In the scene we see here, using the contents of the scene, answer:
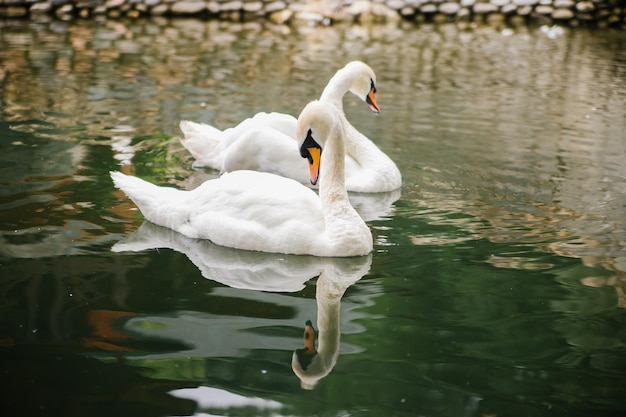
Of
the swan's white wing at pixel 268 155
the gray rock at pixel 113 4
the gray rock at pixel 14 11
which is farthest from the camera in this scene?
the gray rock at pixel 113 4

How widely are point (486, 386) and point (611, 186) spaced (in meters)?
4.05

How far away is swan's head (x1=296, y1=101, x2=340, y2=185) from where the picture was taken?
19.8 feet

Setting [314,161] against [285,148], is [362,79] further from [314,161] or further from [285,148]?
[314,161]

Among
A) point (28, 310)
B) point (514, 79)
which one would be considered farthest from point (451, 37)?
point (28, 310)

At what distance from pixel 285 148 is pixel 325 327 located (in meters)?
3.09

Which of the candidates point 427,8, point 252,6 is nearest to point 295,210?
point 252,6

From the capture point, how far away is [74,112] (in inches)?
409

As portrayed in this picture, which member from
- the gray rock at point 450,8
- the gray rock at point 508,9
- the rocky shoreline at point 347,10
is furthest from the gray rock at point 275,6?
the gray rock at point 508,9

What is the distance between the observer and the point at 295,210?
6.03 metres

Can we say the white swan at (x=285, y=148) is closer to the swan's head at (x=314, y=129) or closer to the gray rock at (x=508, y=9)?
the swan's head at (x=314, y=129)

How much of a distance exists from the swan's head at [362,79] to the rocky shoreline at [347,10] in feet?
44.2

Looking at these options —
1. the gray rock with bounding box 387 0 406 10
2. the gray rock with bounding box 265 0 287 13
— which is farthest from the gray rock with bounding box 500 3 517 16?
the gray rock with bounding box 265 0 287 13

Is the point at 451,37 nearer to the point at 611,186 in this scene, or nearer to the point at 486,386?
the point at 611,186

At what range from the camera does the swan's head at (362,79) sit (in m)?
8.40
